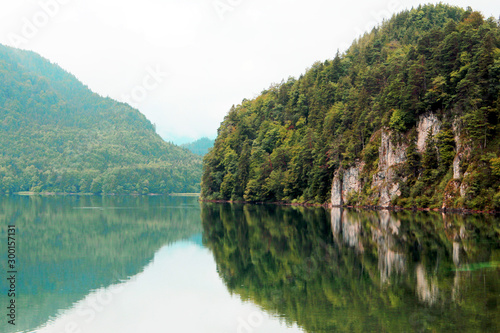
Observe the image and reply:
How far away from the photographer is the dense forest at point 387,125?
67.6 meters

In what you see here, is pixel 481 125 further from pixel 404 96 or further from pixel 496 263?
pixel 496 263

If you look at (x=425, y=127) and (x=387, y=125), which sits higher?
(x=387, y=125)

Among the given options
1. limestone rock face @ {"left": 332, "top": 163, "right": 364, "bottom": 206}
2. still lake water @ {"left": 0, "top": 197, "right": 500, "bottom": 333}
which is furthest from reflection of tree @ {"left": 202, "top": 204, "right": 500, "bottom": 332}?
limestone rock face @ {"left": 332, "top": 163, "right": 364, "bottom": 206}

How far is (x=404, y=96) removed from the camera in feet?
264

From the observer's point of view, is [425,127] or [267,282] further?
[425,127]

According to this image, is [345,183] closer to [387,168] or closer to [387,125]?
[387,168]

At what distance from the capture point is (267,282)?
1000 inches

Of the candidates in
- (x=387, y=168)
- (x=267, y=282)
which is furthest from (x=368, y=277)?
(x=387, y=168)

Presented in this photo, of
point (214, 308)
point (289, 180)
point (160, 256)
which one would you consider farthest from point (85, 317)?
point (289, 180)

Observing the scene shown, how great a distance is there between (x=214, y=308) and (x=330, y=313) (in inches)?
204

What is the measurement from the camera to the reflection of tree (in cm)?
1795

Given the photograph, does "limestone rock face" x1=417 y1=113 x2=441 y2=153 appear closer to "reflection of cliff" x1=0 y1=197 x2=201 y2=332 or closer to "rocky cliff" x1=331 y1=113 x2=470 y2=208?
"rocky cliff" x1=331 y1=113 x2=470 y2=208

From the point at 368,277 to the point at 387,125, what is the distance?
64965 millimetres

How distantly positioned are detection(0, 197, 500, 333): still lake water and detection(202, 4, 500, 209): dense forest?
2601 centimetres
